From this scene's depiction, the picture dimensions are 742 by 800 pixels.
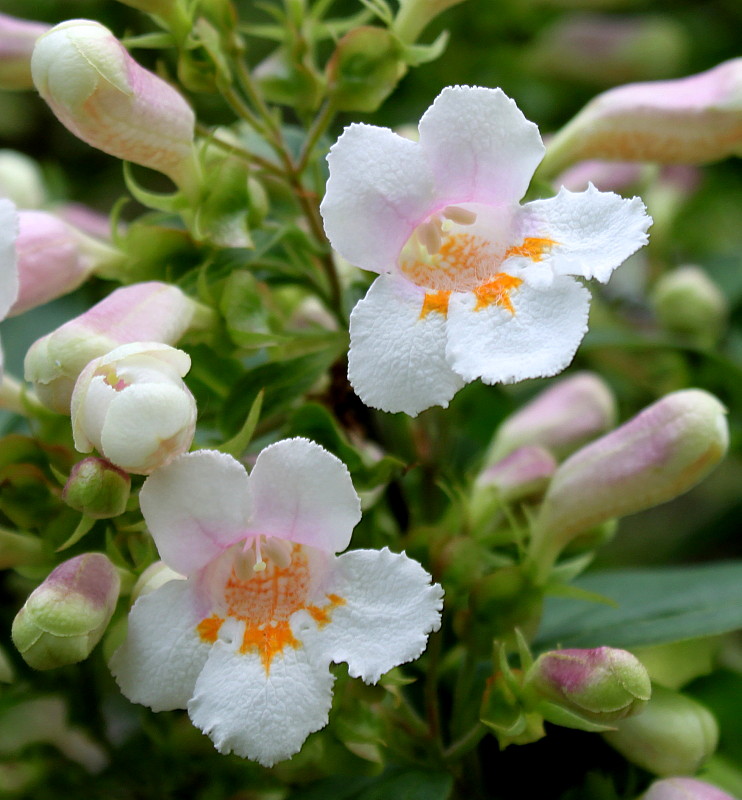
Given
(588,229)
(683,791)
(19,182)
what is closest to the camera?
(588,229)

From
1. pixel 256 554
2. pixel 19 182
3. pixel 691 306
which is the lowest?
pixel 691 306

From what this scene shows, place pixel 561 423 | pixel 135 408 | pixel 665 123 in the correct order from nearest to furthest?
1. pixel 135 408
2. pixel 665 123
3. pixel 561 423

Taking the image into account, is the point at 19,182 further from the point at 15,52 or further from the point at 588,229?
the point at 588,229

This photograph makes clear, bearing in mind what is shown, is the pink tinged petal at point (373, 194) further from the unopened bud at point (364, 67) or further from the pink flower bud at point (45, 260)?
the pink flower bud at point (45, 260)

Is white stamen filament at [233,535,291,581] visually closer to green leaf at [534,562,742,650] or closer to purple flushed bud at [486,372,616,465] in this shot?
green leaf at [534,562,742,650]

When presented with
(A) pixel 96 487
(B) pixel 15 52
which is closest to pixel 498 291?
(A) pixel 96 487

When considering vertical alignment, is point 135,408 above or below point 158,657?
above

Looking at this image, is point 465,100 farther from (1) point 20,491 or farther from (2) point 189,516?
(1) point 20,491
